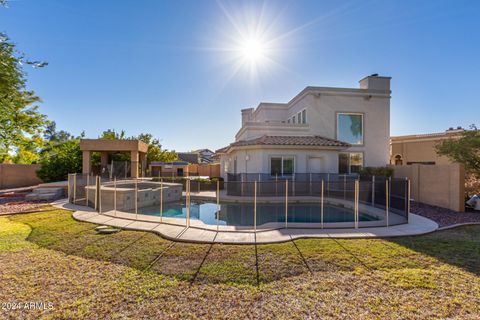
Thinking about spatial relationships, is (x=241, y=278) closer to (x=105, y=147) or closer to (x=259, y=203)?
(x=259, y=203)

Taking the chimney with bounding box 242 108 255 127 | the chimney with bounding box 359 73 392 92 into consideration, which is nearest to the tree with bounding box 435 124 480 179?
the chimney with bounding box 359 73 392 92

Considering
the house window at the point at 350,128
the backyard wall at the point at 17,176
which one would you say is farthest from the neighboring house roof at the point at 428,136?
the backyard wall at the point at 17,176

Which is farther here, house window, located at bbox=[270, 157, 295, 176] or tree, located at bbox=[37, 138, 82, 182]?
tree, located at bbox=[37, 138, 82, 182]

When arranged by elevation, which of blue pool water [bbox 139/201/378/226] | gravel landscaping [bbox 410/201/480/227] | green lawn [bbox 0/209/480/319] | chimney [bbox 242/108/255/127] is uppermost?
chimney [bbox 242/108/255/127]

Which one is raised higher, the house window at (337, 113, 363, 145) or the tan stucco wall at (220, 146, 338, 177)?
the house window at (337, 113, 363, 145)

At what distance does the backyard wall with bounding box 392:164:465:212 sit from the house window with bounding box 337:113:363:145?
237 inches

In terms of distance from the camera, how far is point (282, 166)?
1680 centimetres

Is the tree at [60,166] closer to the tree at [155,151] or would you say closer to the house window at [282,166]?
the tree at [155,151]

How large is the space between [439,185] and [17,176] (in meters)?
33.6

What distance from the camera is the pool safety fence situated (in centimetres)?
885

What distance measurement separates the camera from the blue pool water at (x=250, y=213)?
35.6ft

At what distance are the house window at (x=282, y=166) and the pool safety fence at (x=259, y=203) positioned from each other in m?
0.98

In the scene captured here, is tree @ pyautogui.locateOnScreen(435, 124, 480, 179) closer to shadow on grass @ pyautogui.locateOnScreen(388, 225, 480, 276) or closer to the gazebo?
shadow on grass @ pyautogui.locateOnScreen(388, 225, 480, 276)

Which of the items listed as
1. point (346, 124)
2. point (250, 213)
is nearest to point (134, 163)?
point (250, 213)
